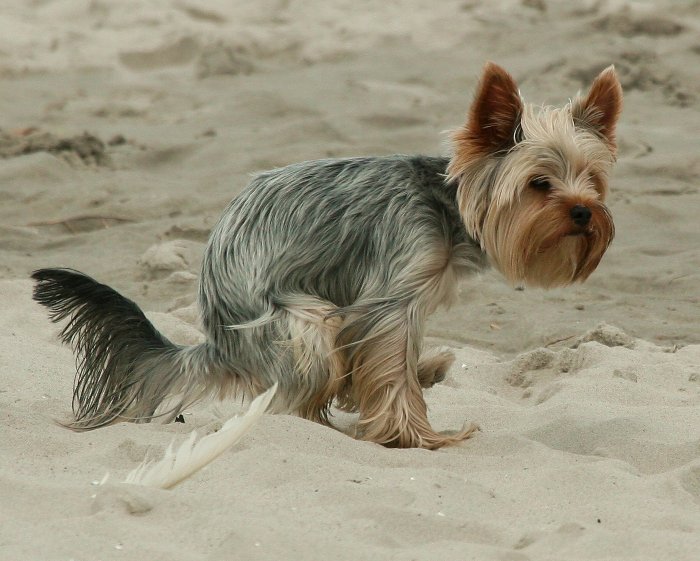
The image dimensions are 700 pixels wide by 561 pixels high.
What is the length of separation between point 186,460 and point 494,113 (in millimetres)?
2070

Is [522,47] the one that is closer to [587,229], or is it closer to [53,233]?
[53,233]

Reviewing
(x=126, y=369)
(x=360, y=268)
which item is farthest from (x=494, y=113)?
(x=126, y=369)

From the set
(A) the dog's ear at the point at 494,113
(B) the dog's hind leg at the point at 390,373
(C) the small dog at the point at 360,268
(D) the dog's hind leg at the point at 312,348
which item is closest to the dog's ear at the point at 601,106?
(C) the small dog at the point at 360,268

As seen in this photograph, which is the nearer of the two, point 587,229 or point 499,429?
point 587,229

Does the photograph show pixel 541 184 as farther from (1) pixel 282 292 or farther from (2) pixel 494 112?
(1) pixel 282 292

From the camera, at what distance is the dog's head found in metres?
5.37

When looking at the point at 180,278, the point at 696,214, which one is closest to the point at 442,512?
the point at 180,278

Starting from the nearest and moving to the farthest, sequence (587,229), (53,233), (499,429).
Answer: (587,229) < (499,429) < (53,233)

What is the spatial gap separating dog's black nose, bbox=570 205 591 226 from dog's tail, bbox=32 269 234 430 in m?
1.60

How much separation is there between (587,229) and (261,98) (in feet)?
24.3

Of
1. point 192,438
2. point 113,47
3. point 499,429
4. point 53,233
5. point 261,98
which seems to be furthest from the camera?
point 113,47

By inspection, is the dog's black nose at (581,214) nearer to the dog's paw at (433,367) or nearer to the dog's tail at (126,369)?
the dog's paw at (433,367)

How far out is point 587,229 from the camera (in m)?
5.39

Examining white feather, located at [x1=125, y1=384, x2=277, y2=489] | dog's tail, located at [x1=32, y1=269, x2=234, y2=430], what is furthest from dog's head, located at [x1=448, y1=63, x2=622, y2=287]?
white feather, located at [x1=125, y1=384, x2=277, y2=489]
